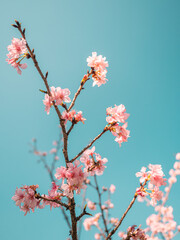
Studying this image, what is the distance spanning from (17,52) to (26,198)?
195cm

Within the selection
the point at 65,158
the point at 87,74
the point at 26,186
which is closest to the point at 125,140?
the point at 65,158

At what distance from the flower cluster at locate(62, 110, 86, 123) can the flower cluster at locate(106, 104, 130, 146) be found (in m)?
0.38

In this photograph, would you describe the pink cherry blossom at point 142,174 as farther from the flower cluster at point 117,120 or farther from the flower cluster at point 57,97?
the flower cluster at point 57,97

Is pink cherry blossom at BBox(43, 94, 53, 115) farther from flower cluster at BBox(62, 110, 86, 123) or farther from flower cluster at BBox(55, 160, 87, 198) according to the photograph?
flower cluster at BBox(55, 160, 87, 198)

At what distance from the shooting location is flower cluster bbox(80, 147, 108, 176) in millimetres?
2537

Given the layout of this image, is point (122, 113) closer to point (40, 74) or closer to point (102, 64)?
point (102, 64)

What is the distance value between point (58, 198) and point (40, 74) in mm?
1633

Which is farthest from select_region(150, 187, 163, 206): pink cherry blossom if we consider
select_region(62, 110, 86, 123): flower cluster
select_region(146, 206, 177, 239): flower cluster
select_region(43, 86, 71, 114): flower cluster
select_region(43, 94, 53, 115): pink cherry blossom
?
select_region(146, 206, 177, 239): flower cluster

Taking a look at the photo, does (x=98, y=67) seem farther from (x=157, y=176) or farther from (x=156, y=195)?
(x=156, y=195)

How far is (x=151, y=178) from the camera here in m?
2.38

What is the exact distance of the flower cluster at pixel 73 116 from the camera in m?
2.38

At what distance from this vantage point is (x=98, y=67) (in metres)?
2.72

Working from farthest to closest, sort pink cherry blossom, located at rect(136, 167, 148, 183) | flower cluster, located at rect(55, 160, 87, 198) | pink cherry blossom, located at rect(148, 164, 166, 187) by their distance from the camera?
pink cherry blossom, located at rect(136, 167, 148, 183), pink cherry blossom, located at rect(148, 164, 166, 187), flower cluster, located at rect(55, 160, 87, 198)

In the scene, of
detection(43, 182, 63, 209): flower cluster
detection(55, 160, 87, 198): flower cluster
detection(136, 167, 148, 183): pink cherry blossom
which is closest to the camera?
detection(55, 160, 87, 198): flower cluster
